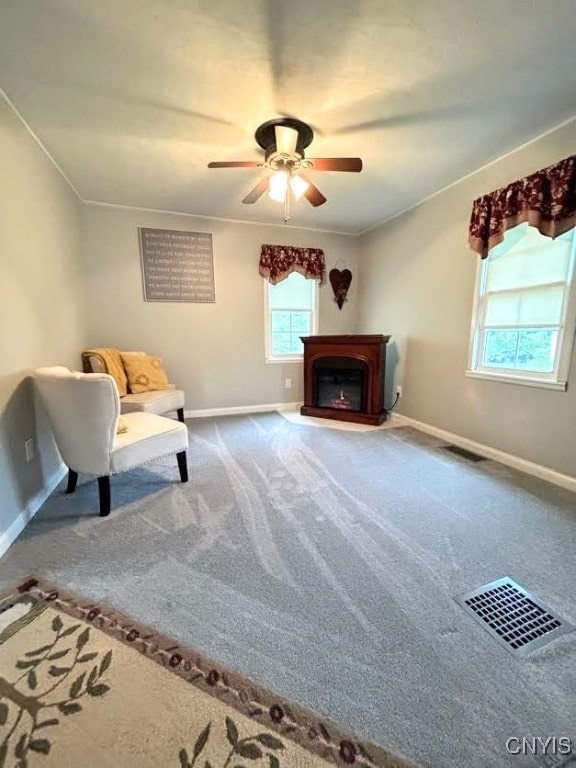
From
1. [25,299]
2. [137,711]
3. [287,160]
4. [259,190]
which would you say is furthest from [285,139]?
[137,711]

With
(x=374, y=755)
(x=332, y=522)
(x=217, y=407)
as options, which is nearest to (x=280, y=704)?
(x=374, y=755)

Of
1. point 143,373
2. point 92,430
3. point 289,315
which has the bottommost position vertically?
point 92,430

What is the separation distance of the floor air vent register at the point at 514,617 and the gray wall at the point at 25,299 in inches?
89.0

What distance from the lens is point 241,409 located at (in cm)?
423

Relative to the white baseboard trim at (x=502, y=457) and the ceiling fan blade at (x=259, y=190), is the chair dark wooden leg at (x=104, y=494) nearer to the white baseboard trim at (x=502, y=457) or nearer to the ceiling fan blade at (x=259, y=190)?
the ceiling fan blade at (x=259, y=190)

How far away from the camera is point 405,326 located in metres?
3.72

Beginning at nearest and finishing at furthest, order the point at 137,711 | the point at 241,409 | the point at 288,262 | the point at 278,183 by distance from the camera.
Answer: the point at 137,711, the point at 278,183, the point at 288,262, the point at 241,409

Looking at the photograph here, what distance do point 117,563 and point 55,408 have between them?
977 mm

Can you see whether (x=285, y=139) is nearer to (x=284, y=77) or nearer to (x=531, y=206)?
(x=284, y=77)

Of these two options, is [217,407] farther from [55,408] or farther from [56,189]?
[56,189]

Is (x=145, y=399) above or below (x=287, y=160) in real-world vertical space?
below

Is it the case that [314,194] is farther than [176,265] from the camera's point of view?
No

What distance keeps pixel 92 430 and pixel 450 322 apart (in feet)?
10.5

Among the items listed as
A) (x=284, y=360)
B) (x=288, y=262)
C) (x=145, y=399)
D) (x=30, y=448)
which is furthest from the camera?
(x=284, y=360)
